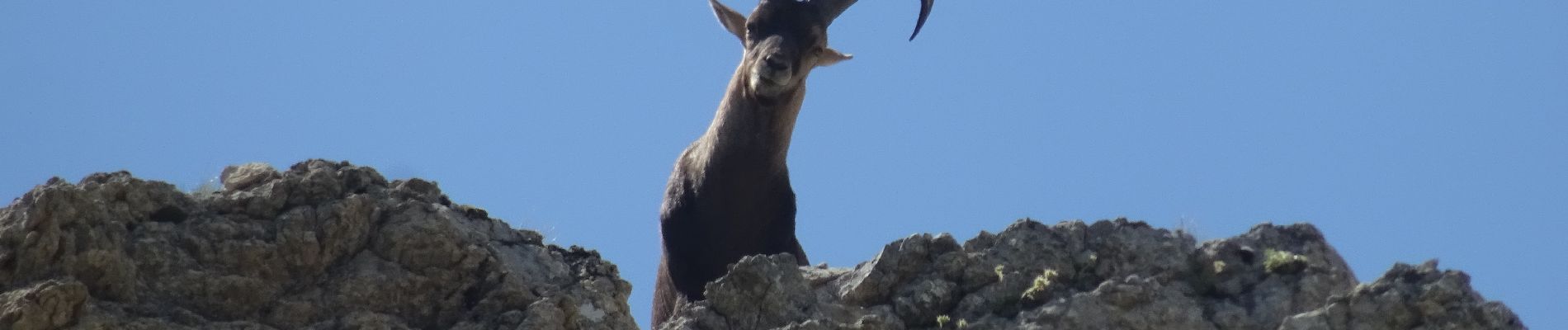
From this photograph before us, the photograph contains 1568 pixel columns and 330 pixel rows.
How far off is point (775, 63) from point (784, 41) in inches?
19.2

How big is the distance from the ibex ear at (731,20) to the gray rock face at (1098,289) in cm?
743

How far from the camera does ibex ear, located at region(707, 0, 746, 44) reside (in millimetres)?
14602

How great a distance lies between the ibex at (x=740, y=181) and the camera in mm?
12758

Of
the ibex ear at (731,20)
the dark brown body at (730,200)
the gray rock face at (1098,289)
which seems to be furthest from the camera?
the ibex ear at (731,20)

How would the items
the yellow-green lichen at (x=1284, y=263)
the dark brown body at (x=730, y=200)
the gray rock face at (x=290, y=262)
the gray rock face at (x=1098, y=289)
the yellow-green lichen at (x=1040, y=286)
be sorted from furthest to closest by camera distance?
the dark brown body at (x=730, y=200) < the yellow-green lichen at (x=1040, y=286) < the yellow-green lichen at (x=1284, y=263) < the gray rock face at (x=1098, y=289) < the gray rock face at (x=290, y=262)

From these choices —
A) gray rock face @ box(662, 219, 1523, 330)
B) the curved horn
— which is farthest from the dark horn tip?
gray rock face @ box(662, 219, 1523, 330)

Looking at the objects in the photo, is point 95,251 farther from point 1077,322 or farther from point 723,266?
point 723,266

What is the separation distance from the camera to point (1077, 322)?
6617mm

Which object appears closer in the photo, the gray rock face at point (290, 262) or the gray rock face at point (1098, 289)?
the gray rock face at point (290, 262)

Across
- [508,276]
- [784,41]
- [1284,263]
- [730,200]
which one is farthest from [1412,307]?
[784,41]

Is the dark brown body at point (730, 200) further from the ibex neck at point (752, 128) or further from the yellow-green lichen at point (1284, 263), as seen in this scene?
the yellow-green lichen at point (1284, 263)

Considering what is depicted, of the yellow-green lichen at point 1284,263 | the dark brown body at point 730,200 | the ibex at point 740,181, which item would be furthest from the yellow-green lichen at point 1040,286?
the dark brown body at point 730,200

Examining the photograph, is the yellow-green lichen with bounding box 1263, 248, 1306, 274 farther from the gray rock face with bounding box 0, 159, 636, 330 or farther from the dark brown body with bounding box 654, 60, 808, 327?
the dark brown body with bounding box 654, 60, 808, 327

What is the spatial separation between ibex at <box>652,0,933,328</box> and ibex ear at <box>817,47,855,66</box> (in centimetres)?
46
